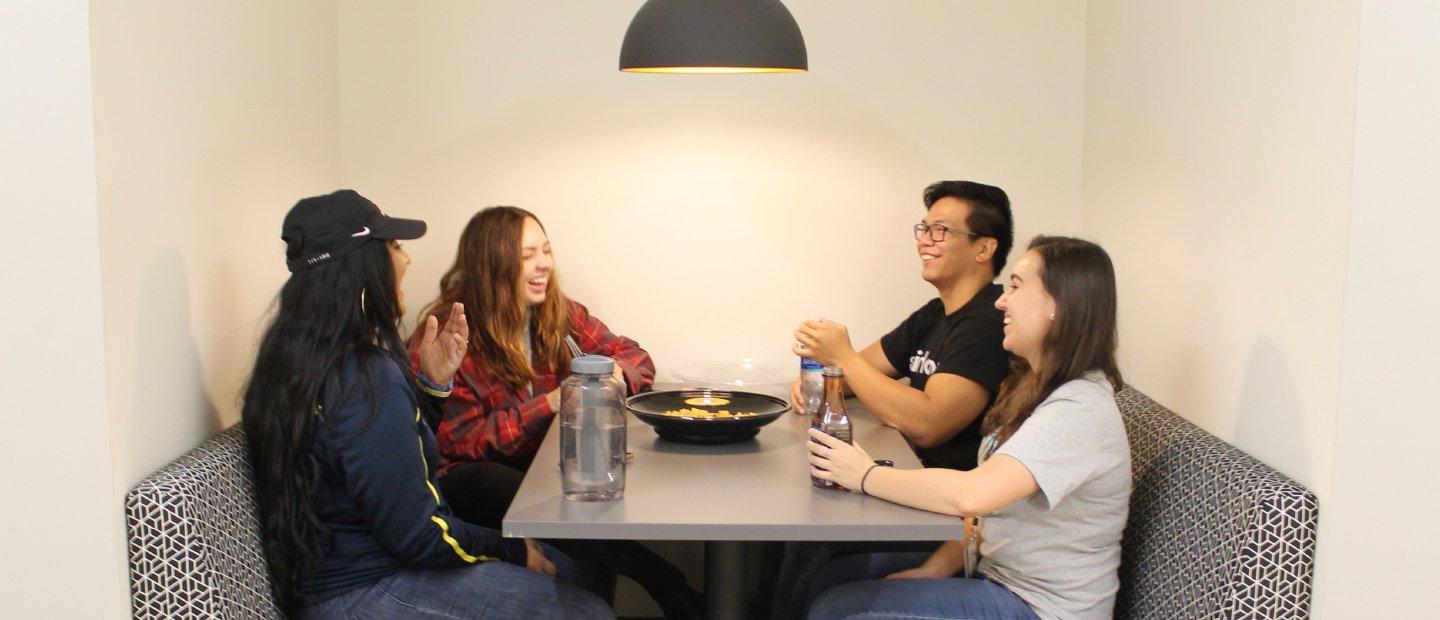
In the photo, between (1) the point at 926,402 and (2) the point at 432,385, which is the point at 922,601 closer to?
(1) the point at 926,402

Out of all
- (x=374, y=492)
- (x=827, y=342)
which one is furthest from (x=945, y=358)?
(x=374, y=492)

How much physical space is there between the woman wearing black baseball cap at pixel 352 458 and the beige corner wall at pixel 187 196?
188 millimetres

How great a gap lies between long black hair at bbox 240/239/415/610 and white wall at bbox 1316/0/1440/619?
1625 mm

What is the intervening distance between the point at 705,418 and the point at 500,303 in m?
0.86

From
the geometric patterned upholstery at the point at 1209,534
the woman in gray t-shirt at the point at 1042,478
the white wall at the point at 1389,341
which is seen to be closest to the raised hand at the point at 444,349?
the woman in gray t-shirt at the point at 1042,478

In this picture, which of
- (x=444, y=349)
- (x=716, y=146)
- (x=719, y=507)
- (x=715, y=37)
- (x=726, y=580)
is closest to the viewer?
(x=719, y=507)

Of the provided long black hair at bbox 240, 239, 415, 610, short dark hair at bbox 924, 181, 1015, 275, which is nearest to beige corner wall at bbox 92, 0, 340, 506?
long black hair at bbox 240, 239, 415, 610

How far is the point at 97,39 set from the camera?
196 centimetres

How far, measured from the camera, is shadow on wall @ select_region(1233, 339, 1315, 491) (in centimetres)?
212

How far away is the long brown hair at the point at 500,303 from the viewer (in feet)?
10.4

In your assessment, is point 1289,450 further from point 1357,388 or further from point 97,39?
point 97,39

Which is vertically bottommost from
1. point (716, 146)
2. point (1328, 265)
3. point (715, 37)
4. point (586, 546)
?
point (586, 546)

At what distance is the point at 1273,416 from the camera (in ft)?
7.29

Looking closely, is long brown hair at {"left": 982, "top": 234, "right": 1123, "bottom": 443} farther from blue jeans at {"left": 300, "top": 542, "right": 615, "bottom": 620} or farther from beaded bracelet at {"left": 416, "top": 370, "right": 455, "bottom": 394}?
beaded bracelet at {"left": 416, "top": 370, "right": 455, "bottom": 394}
